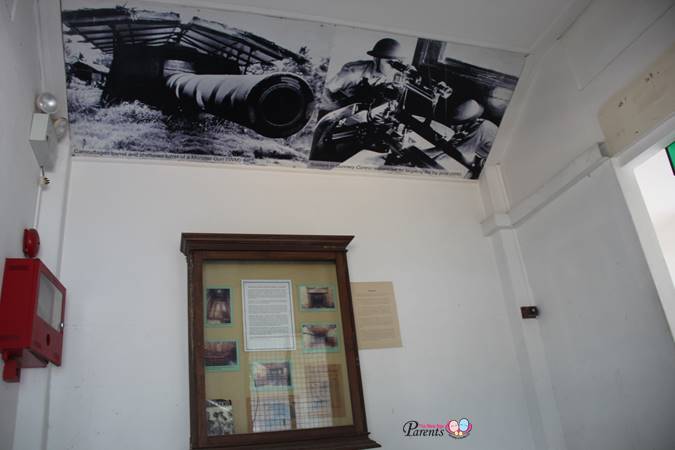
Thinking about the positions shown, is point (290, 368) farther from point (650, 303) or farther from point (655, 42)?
point (655, 42)

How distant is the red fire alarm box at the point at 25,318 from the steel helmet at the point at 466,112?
1998mm

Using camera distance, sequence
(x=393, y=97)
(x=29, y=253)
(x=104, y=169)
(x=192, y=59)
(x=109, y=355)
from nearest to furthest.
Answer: (x=29, y=253) < (x=109, y=355) < (x=192, y=59) < (x=104, y=169) < (x=393, y=97)

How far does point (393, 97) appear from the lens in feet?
8.84

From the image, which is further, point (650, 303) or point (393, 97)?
point (393, 97)

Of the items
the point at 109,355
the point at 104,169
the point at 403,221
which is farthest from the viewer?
the point at 403,221

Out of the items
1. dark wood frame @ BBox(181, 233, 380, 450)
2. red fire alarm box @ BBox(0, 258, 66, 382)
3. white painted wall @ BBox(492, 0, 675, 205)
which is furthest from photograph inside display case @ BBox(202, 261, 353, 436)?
white painted wall @ BBox(492, 0, 675, 205)

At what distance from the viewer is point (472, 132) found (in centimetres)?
292

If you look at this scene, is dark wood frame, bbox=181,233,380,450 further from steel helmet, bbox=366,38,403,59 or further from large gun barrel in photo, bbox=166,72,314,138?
steel helmet, bbox=366,38,403,59

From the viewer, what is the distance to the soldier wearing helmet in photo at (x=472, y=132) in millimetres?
2816

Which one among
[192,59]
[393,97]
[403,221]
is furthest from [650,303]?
[192,59]

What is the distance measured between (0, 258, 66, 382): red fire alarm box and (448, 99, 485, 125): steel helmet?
200 centimetres

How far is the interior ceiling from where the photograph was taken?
233cm

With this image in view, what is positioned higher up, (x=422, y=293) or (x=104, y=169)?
(x=104, y=169)

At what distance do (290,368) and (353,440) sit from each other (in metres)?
0.38
